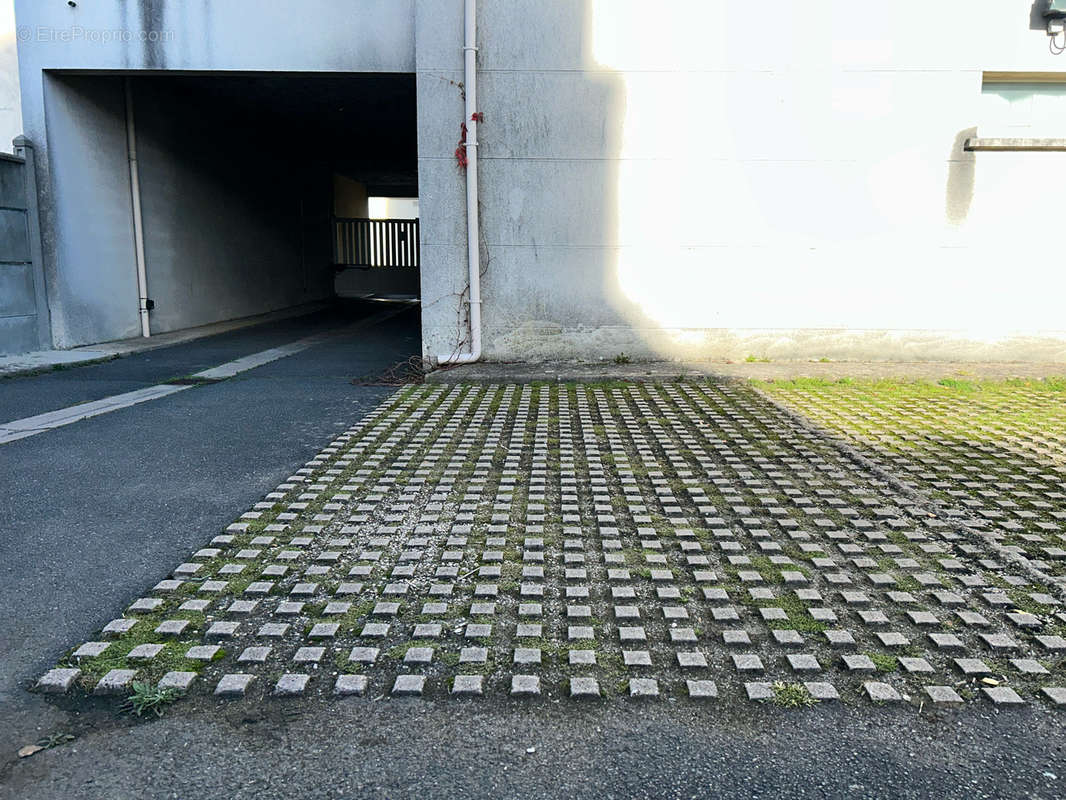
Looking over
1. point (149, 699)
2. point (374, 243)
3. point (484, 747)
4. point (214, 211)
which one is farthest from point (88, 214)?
point (374, 243)

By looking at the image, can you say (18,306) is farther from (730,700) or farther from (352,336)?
(730,700)

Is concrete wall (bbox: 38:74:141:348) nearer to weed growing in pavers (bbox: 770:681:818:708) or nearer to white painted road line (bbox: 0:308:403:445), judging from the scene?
white painted road line (bbox: 0:308:403:445)

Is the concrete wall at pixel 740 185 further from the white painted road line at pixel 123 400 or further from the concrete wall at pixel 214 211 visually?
the concrete wall at pixel 214 211

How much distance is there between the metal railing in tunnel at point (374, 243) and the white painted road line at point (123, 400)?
1423 cm

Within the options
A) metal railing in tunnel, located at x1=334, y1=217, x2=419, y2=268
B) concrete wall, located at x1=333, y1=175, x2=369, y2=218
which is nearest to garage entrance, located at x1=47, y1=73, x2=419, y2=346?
concrete wall, located at x1=333, y1=175, x2=369, y2=218

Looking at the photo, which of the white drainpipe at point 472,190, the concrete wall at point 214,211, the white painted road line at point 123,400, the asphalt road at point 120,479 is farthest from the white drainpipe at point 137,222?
the white drainpipe at point 472,190

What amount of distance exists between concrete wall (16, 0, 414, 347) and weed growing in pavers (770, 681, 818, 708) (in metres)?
9.24

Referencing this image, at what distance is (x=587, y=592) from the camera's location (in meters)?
3.25

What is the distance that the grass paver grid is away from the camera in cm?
264

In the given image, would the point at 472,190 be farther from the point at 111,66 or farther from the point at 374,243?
the point at 374,243

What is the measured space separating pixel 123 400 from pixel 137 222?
19.7 ft

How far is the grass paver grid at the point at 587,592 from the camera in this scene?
264cm

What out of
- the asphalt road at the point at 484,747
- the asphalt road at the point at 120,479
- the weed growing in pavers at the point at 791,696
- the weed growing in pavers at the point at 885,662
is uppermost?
the asphalt road at the point at 120,479

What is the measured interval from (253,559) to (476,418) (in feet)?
11.0
